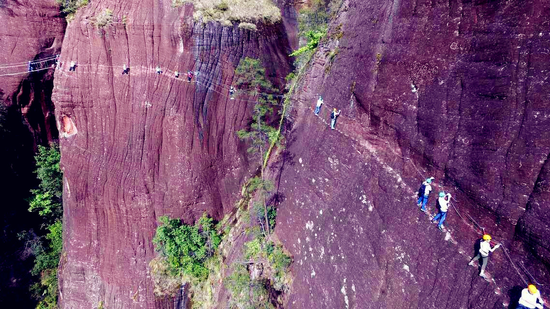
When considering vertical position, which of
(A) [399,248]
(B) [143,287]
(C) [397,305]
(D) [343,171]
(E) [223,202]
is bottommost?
(B) [143,287]

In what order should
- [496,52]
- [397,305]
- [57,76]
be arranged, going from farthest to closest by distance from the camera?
[57,76], [397,305], [496,52]

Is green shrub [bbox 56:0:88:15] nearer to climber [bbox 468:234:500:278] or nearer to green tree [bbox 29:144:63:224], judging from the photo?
green tree [bbox 29:144:63:224]

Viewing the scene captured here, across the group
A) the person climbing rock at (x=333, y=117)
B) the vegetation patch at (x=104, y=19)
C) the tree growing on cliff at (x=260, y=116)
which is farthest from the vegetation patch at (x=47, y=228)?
the person climbing rock at (x=333, y=117)

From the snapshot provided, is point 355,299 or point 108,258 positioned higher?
point 355,299

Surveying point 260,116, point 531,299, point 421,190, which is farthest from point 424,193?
point 260,116

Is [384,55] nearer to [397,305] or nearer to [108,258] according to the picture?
[397,305]

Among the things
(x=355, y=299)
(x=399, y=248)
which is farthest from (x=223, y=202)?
(x=399, y=248)

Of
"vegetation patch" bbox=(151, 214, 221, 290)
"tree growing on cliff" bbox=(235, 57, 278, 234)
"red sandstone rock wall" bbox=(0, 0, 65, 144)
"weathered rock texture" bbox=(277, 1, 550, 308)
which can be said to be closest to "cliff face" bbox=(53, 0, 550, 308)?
"weathered rock texture" bbox=(277, 1, 550, 308)
